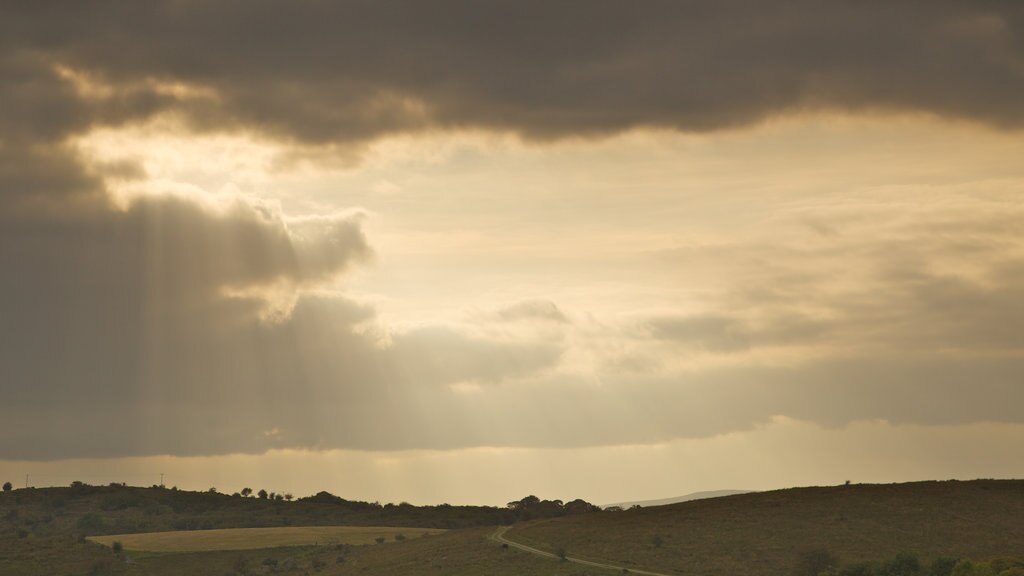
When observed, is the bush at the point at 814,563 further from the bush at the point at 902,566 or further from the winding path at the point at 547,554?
the winding path at the point at 547,554

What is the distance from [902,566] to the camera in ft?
306

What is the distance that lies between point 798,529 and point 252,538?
92055 mm

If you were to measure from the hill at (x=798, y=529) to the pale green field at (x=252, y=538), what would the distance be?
38815mm

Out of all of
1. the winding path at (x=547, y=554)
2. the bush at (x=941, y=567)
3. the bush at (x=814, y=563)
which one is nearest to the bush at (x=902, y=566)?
the bush at (x=941, y=567)

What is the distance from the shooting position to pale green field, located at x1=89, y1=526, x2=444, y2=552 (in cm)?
16325

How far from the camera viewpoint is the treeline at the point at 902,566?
81625 millimetres

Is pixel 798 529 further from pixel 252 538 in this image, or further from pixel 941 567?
pixel 252 538

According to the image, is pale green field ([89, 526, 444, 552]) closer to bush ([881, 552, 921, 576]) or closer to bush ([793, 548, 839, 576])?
bush ([793, 548, 839, 576])

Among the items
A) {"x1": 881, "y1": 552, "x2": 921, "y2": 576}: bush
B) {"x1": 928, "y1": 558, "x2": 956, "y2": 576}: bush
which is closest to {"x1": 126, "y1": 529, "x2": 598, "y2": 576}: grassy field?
{"x1": 881, "y1": 552, "x2": 921, "y2": 576}: bush

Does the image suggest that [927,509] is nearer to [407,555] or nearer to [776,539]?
[776,539]

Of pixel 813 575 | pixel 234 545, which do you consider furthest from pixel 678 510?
pixel 234 545

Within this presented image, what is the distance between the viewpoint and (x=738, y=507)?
12769cm

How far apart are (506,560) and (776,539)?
1051 inches

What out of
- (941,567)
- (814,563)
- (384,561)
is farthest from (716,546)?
(384,561)
